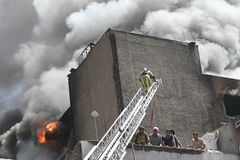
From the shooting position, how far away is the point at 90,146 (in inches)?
548

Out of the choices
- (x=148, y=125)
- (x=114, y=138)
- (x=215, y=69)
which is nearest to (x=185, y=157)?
(x=114, y=138)

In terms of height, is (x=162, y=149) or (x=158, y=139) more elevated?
(x=158, y=139)

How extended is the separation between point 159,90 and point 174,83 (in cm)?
116

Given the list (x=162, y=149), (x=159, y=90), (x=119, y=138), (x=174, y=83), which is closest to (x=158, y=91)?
(x=159, y=90)

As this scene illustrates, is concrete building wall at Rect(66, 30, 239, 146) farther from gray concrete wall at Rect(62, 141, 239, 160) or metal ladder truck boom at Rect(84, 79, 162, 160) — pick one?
metal ladder truck boom at Rect(84, 79, 162, 160)

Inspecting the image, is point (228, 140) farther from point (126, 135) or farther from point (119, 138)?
point (119, 138)

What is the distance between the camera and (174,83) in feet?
83.7

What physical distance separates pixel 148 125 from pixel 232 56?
420 inches

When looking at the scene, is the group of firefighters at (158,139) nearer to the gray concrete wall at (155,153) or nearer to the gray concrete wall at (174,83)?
the gray concrete wall at (155,153)

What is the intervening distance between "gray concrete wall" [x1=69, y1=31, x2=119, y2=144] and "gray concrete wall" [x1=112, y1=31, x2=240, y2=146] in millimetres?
773

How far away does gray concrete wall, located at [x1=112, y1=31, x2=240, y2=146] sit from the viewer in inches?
955

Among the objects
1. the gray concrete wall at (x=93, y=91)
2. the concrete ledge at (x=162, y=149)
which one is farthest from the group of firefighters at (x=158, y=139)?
the gray concrete wall at (x=93, y=91)

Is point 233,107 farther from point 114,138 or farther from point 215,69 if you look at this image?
point 114,138

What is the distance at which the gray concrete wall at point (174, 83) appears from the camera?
24250 mm
